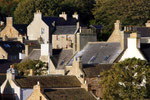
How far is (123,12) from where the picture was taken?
142 meters

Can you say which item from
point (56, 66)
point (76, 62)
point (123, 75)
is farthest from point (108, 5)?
point (123, 75)

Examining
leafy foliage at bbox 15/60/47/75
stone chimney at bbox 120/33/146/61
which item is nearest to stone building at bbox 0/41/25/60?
leafy foliage at bbox 15/60/47/75

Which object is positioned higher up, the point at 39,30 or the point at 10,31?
the point at 39,30

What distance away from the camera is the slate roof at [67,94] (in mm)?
75500

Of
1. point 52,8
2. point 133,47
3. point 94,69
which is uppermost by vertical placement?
point 133,47

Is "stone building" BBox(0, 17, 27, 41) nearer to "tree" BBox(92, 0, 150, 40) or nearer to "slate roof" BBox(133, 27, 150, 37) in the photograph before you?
"tree" BBox(92, 0, 150, 40)

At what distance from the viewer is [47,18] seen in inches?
5364

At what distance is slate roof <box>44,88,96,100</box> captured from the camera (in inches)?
2972

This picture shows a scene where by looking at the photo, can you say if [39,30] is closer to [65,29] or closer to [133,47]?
[65,29]

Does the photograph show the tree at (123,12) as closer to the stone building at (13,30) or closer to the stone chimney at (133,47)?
the stone building at (13,30)

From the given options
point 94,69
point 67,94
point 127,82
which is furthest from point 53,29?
point 127,82

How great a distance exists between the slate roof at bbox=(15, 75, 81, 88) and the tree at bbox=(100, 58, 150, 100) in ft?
14.1

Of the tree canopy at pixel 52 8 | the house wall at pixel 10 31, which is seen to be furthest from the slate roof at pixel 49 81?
the tree canopy at pixel 52 8

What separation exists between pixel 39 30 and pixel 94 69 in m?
51.8
